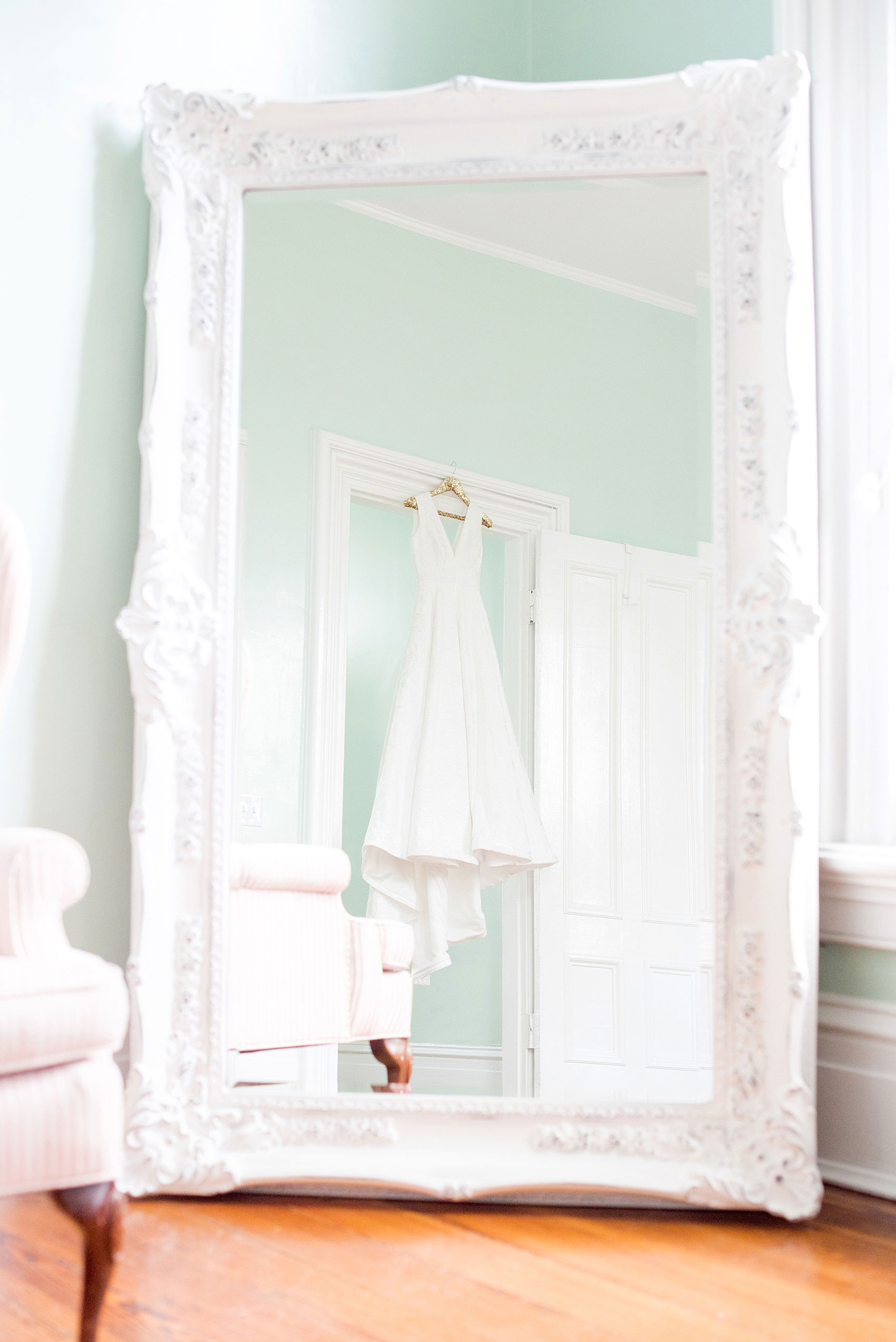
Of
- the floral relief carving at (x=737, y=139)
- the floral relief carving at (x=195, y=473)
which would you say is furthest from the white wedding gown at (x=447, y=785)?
the floral relief carving at (x=737, y=139)

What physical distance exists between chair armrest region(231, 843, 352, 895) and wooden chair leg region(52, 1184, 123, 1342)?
0.71 metres

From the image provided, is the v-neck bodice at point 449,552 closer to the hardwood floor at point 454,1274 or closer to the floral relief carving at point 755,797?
the floral relief carving at point 755,797

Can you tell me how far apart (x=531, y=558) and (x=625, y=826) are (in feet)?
1.54

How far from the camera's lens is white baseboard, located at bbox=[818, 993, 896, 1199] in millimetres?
1818

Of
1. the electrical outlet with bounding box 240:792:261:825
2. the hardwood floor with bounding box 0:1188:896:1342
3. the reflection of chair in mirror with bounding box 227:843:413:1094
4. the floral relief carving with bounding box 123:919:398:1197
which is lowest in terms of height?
the hardwood floor with bounding box 0:1188:896:1342

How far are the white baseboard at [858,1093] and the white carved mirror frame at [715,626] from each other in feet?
0.53

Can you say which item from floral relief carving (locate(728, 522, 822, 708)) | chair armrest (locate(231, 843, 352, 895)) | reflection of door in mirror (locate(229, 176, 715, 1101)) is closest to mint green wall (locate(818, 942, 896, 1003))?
reflection of door in mirror (locate(229, 176, 715, 1101))

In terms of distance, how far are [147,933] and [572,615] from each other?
0.86 m

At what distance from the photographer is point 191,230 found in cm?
203

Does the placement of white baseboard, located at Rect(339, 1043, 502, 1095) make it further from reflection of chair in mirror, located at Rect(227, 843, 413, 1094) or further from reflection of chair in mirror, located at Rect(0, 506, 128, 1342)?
reflection of chair in mirror, located at Rect(0, 506, 128, 1342)

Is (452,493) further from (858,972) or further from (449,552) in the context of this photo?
(858,972)

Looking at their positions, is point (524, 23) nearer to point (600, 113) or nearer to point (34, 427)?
point (600, 113)

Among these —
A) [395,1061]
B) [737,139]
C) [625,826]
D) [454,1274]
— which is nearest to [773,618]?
[625,826]

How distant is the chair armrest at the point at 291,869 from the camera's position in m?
1.90
